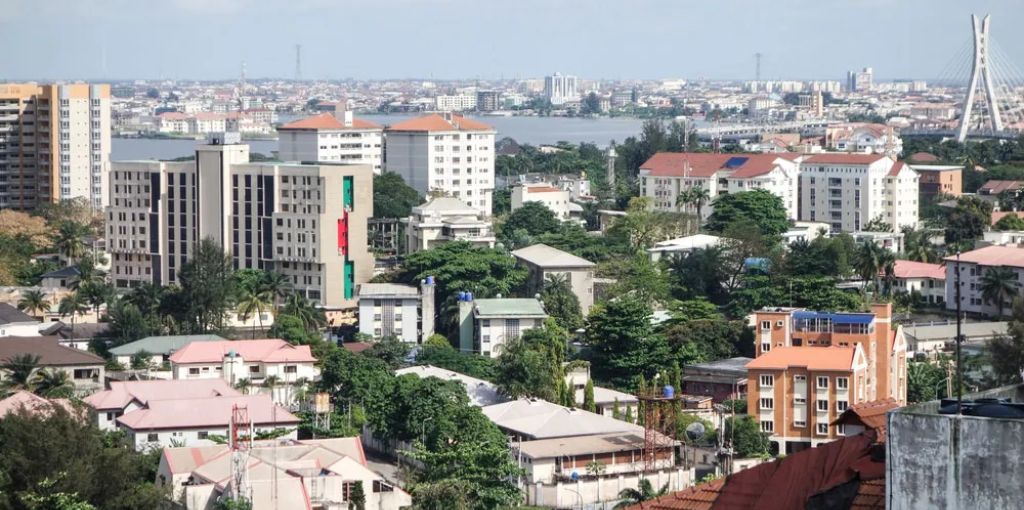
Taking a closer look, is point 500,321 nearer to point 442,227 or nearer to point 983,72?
point 442,227

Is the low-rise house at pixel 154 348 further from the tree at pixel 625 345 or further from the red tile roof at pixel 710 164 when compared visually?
the red tile roof at pixel 710 164

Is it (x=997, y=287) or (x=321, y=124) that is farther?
(x=321, y=124)

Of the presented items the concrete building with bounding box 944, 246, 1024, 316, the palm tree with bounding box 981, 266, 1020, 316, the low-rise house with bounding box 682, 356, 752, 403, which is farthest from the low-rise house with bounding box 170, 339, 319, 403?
the palm tree with bounding box 981, 266, 1020, 316

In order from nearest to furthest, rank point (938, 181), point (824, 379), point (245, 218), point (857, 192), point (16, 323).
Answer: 1. point (824, 379)
2. point (16, 323)
3. point (245, 218)
4. point (857, 192)
5. point (938, 181)

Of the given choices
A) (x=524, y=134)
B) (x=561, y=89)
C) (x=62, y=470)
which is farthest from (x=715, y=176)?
(x=561, y=89)

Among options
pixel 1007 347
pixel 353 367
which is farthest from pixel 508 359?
pixel 1007 347

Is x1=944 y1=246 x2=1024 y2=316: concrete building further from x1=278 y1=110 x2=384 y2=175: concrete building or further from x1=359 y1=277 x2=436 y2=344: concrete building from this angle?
x1=278 y1=110 x2=384 y2=175: concrete building
